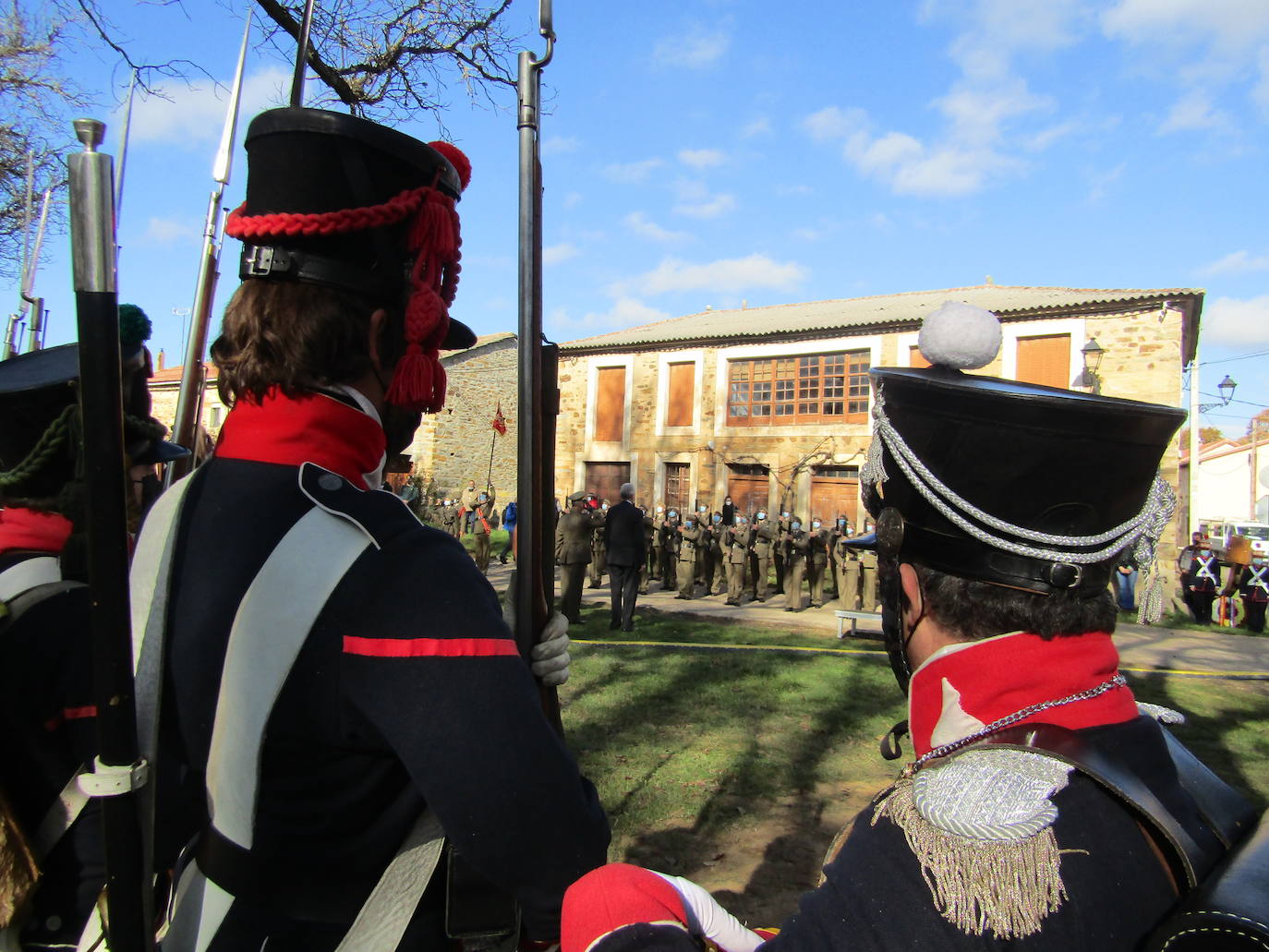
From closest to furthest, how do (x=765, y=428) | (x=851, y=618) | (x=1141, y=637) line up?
(x=851, y=618), (x=1141, y=637), (x=765, y=428)

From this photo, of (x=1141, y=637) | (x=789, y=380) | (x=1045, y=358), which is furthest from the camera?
(x=789, y=380)

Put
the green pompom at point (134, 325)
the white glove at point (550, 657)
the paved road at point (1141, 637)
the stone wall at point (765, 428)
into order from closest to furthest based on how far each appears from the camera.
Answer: the white glove at point (550, 657), the green pompom at point (134, 325), the paved road at point (1141, 637), the stone wall at point (765, 428)

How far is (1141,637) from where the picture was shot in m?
12.8

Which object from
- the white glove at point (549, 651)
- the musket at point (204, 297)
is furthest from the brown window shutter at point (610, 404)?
the white glove at point (549, 651)

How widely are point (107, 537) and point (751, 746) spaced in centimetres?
624

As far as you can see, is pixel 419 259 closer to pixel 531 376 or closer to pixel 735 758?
pixel 531 376

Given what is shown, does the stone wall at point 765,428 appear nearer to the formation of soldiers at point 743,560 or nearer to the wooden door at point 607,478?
the wooden door at point 607,478

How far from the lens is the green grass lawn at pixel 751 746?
15.5ft

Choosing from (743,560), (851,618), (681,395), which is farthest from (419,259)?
(681,395)

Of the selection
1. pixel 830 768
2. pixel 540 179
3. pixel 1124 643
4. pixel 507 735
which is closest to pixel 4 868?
pixel 507 735

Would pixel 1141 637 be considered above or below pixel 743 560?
below

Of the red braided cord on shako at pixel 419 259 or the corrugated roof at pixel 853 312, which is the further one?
the corrugated roof at pixel 853 312

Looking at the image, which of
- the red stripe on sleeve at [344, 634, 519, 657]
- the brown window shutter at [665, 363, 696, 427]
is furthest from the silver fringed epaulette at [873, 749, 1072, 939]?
the brown window shutter at [665, 363, 696, 427]

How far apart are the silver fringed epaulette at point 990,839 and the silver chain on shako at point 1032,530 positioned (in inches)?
14.1
